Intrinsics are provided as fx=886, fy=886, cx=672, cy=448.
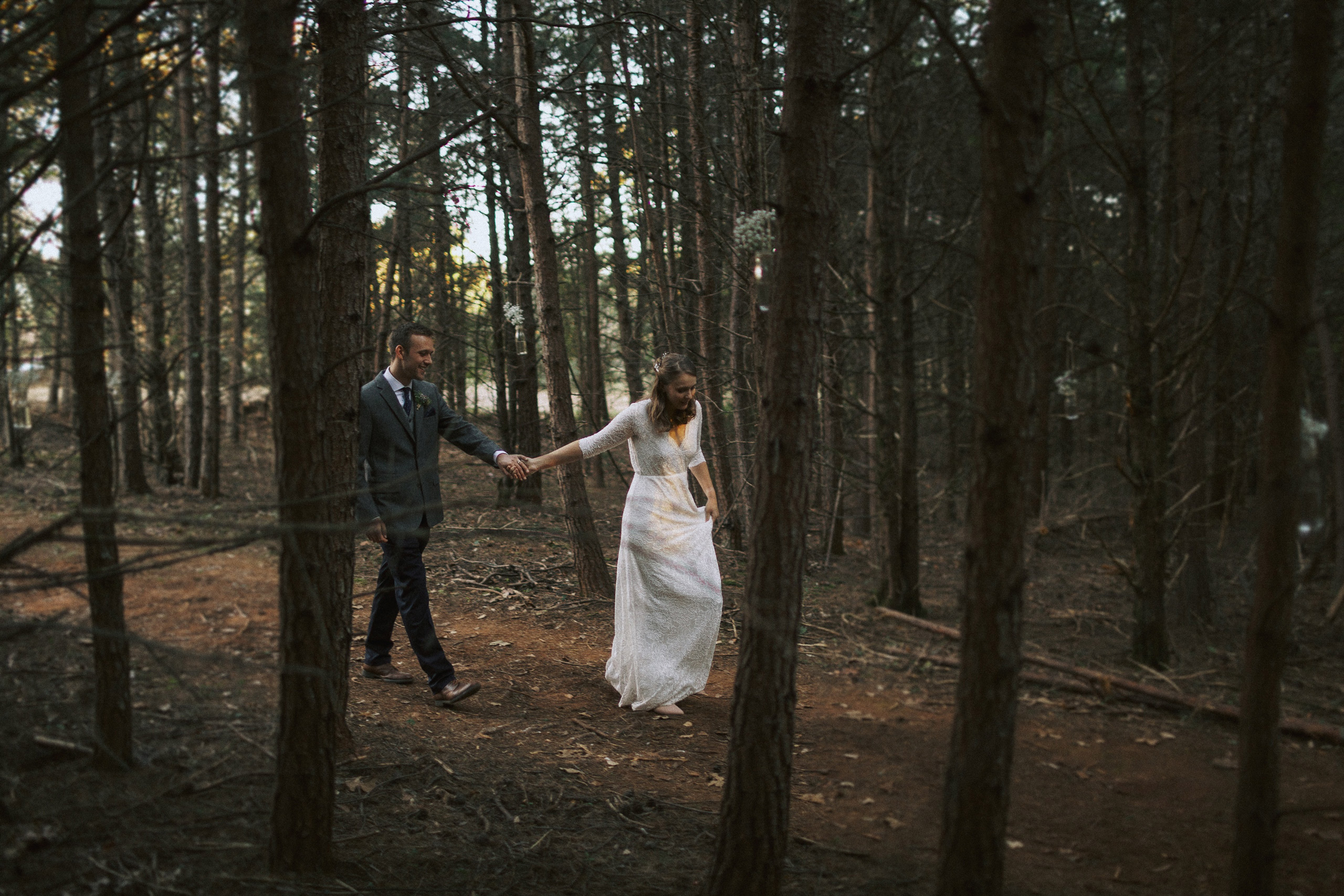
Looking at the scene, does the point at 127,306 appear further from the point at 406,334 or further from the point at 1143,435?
the point at 1143,435

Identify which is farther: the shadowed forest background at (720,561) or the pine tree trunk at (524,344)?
the pine tree trunk at (524,344)

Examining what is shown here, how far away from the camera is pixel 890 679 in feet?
23.5

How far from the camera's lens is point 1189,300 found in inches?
322

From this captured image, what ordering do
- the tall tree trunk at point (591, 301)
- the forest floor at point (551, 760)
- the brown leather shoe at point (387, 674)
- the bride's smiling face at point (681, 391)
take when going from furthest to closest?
the tall tree trunk at point (591, 301)
the brown leather shoe at point (387, 674)
the bride's smiling face at point (681, 391)
the forest floor at point (551, 760)

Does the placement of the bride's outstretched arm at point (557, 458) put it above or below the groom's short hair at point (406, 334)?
below

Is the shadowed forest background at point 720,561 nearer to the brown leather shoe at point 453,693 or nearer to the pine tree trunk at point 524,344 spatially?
the brown leather shoe at point 453,693

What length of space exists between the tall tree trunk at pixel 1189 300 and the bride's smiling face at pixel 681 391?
12.9 ft

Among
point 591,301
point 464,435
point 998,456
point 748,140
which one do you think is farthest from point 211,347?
point 998,456

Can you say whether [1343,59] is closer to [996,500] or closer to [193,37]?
[996,500]

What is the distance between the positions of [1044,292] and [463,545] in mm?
9893

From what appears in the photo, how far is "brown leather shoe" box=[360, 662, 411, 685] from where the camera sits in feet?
19.9

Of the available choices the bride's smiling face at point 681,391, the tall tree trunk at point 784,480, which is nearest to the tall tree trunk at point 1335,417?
the bride's smiling face at point 681,391

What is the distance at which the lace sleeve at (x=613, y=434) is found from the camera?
19.1 feet

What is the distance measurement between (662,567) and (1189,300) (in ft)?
18.9
